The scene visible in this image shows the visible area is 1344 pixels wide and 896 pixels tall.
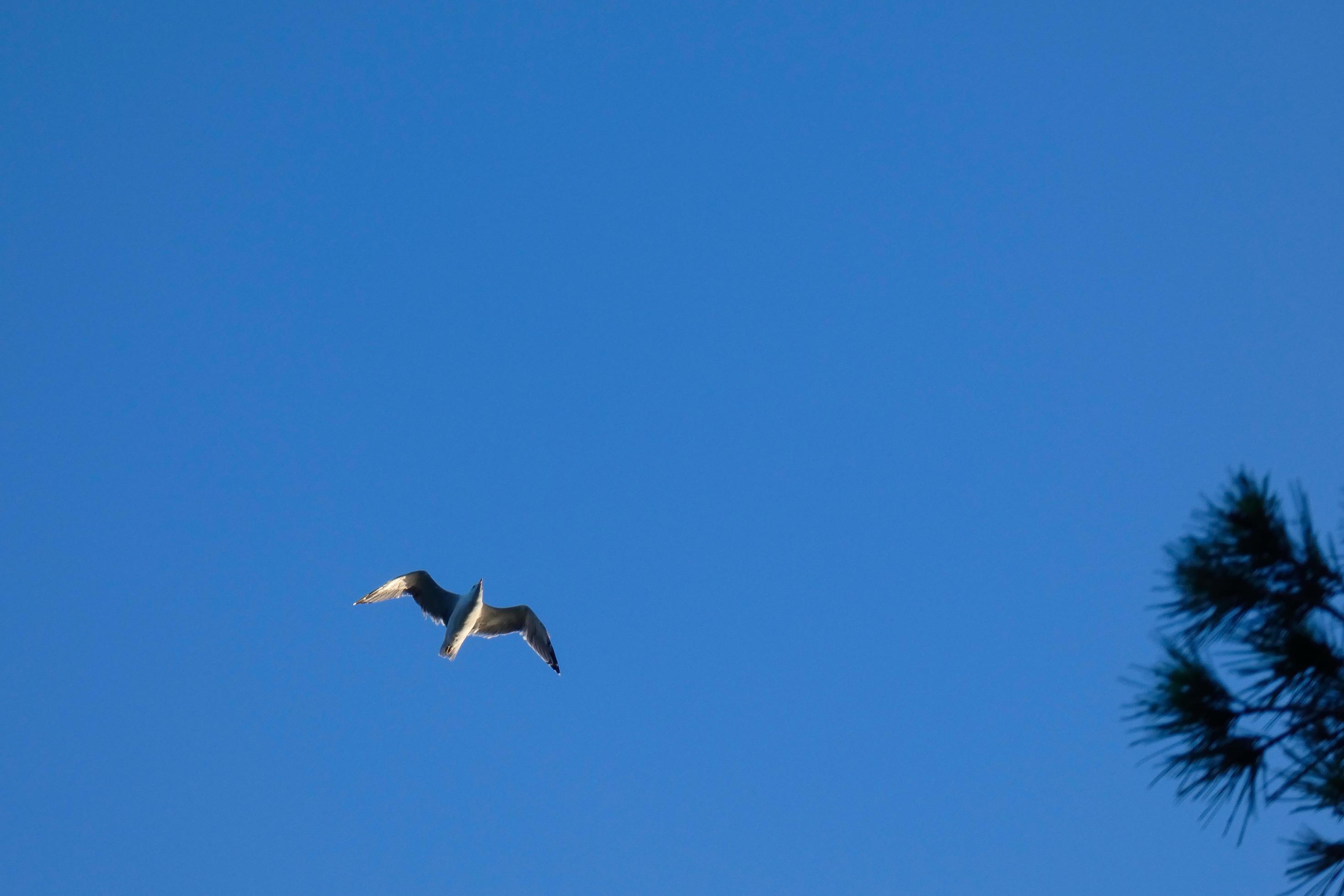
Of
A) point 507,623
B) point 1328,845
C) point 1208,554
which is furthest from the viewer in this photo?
point 507,623

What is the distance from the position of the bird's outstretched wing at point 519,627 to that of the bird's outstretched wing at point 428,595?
616 mm

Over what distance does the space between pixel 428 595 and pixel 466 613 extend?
1.22m

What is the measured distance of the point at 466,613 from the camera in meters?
20.1

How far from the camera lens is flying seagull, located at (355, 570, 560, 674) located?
20188 millimetres

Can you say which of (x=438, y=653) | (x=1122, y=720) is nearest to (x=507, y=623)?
(x=438, y=653)

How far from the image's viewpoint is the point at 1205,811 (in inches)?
198

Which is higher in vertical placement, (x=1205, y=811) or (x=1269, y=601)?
(x=1269, y=601)

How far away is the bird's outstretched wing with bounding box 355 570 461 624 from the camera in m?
20.8

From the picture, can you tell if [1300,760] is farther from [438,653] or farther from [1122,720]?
[438,653]

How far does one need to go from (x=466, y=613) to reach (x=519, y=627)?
1435 millimetres

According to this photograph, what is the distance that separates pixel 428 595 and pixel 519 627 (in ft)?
5.62

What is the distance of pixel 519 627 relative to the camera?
2130 centimetres

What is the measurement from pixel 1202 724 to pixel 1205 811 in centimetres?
36

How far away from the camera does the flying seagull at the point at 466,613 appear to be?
20188mm
